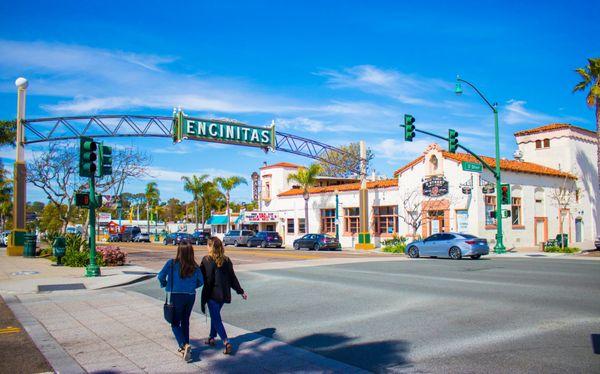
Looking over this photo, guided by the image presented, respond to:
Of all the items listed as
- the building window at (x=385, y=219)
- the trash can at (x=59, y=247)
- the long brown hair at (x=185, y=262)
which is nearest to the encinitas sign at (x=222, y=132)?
the trash can at (x=59, y=247)

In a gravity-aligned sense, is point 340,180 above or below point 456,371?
above

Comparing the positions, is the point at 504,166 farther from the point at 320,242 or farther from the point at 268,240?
the point at 268,240

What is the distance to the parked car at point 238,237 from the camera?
50450 mm

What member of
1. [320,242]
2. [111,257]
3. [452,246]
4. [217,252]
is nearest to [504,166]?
[452,246]

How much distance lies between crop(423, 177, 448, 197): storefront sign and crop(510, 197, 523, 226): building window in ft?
17.8

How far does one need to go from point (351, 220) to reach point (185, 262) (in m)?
39.6

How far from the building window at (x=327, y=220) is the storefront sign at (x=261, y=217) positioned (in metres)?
7.18

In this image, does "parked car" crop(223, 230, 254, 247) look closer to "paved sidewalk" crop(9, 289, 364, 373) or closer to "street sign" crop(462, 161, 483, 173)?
"street sign" crop(462, 161, 483, 173)

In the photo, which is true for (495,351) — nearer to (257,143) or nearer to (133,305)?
(133,305)

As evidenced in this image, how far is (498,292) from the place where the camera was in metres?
12.6

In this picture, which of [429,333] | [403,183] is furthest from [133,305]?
[403,183]

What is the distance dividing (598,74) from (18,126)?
3552 centimetres

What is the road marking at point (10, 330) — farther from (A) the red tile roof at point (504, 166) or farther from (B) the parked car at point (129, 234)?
(B) the parked car at point (129, 234)

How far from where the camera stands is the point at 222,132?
107 ft
